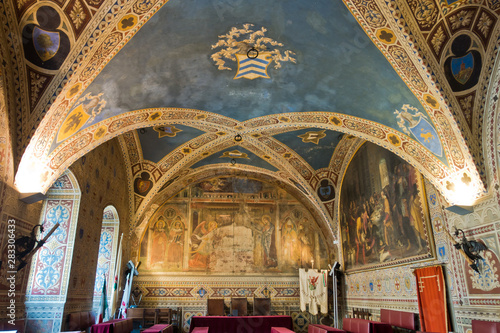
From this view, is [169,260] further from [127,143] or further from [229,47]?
[229,47]

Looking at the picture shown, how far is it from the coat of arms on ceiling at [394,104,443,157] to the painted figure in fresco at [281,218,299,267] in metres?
8.21

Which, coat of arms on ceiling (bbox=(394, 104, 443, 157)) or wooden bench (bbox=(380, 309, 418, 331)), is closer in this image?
coat of arms on ceiling (bbox=(394, 104, 443, 157))

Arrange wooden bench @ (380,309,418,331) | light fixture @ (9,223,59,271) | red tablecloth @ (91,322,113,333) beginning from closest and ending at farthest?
light fixture @ (9,223,59,271), red tablecloth @ (91,322,113,333), wooden bench @ (380,309,418,331)

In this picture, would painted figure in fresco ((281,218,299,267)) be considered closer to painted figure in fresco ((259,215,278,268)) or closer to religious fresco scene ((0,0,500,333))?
painted figure in fresco ((259,215,278,268))

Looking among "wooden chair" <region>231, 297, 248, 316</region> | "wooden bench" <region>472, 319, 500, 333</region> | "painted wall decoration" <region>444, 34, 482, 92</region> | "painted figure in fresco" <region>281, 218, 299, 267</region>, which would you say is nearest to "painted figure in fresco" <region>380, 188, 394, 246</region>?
"wooden bench" <region>472, 319, 500, 333</region>

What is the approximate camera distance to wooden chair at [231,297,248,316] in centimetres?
1379

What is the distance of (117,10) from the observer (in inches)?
241

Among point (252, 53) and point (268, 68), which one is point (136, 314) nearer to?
point (268, 68)

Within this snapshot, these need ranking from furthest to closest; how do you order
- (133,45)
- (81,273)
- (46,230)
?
(81,273) → (46,230) → (133,45)

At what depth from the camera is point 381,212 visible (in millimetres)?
10750

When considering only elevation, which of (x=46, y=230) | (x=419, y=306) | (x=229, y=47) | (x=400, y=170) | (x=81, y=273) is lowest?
(x=419, y=306)

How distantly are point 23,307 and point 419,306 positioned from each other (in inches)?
348

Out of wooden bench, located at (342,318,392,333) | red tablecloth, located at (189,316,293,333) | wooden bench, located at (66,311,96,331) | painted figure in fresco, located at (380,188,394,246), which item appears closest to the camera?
wooden bench, located at (66,311,96,331)

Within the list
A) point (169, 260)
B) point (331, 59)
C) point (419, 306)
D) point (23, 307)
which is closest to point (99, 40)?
point (331, 59)
